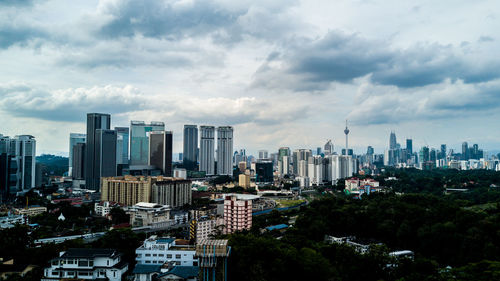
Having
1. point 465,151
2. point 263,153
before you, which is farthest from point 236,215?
point 263,153

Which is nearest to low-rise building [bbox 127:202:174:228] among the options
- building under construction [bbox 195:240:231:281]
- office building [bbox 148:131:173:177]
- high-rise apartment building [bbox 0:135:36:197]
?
building under construction [bbox 195:240:231:281]

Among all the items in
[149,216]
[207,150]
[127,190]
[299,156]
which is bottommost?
[149,216]

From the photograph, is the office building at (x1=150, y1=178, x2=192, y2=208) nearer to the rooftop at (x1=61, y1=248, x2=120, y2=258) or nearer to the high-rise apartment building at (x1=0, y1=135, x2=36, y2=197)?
the high-rise apartment building at (x1=0, y1=135, x2=36, y2=197)

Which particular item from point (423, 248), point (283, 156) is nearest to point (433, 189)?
point (423, 248)

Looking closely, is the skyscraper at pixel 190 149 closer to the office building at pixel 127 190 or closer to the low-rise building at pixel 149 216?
the office building at pixel 127 190

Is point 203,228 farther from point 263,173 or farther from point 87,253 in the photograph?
point 263,173
